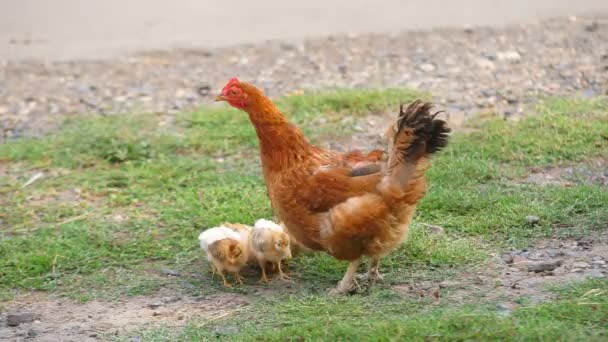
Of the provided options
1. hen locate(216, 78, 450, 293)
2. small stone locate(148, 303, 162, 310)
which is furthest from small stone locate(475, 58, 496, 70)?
small stone locate(148, 303, 162, 310)

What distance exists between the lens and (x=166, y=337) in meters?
5.03

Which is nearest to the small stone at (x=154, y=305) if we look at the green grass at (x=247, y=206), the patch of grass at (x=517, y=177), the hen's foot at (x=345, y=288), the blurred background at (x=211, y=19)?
the green grass at (x=247, y=206)

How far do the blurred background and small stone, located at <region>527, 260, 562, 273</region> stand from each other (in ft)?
18.6

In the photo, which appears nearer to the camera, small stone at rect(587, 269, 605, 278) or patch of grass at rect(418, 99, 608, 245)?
small stone at rect(587, 269, 605, 278)

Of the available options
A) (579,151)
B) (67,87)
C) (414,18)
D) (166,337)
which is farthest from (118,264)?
(414,18)

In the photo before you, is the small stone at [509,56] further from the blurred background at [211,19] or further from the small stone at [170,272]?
the small stone at [170,272]

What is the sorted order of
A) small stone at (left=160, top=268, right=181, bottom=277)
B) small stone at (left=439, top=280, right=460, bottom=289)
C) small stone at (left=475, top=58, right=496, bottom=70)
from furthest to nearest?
small stone at (left=475, top=58, right=496, bottom=70) < small stone at (left=160, top=268, right=181, bottom=277) < small stone at (left=439, top=280, right=460, bottom=289)

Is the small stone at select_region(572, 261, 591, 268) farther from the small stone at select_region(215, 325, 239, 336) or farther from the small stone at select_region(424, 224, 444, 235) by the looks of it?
the small stone at select_region(215, 325, 239, 336)

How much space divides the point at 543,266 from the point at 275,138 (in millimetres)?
1677

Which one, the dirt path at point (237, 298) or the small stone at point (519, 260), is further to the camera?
the small stone at point (519, 260)

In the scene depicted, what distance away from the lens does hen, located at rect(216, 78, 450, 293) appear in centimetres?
525

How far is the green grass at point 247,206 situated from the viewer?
511cm

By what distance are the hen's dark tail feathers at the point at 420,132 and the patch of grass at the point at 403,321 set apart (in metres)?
0.80

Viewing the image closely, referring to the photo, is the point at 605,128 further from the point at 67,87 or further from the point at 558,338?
the point at 67,87
